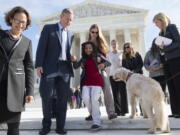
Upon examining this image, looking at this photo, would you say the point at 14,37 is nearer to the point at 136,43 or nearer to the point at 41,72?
the point at 41,72

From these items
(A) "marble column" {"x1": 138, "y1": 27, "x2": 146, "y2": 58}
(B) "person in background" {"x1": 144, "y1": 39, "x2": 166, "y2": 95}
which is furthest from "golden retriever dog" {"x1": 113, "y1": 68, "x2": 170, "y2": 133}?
(A) "marble column" {"x1": 138, "y1": 27, "x2": 146, "y2": 58}

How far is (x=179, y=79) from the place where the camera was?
6047mm

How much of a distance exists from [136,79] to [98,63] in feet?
3.34

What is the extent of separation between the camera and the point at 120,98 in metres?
7.54

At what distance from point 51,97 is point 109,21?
150ft

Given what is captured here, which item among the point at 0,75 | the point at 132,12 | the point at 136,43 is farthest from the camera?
the point at 136,43

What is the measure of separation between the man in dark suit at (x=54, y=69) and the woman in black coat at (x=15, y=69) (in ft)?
6.55

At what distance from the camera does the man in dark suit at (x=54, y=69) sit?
18.0 feet

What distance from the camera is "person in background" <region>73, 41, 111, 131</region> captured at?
5711 mm

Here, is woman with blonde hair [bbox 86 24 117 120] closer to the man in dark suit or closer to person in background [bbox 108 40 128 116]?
the man in dark suit

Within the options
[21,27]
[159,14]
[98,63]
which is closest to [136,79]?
[98,63]

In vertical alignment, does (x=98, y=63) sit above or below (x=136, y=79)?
above

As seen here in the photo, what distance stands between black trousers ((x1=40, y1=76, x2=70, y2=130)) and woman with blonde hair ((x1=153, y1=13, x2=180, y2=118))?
242 cm

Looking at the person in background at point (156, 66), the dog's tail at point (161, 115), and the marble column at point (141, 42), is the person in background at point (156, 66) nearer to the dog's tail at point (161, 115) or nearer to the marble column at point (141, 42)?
the dog's tail at point (161, 115)
